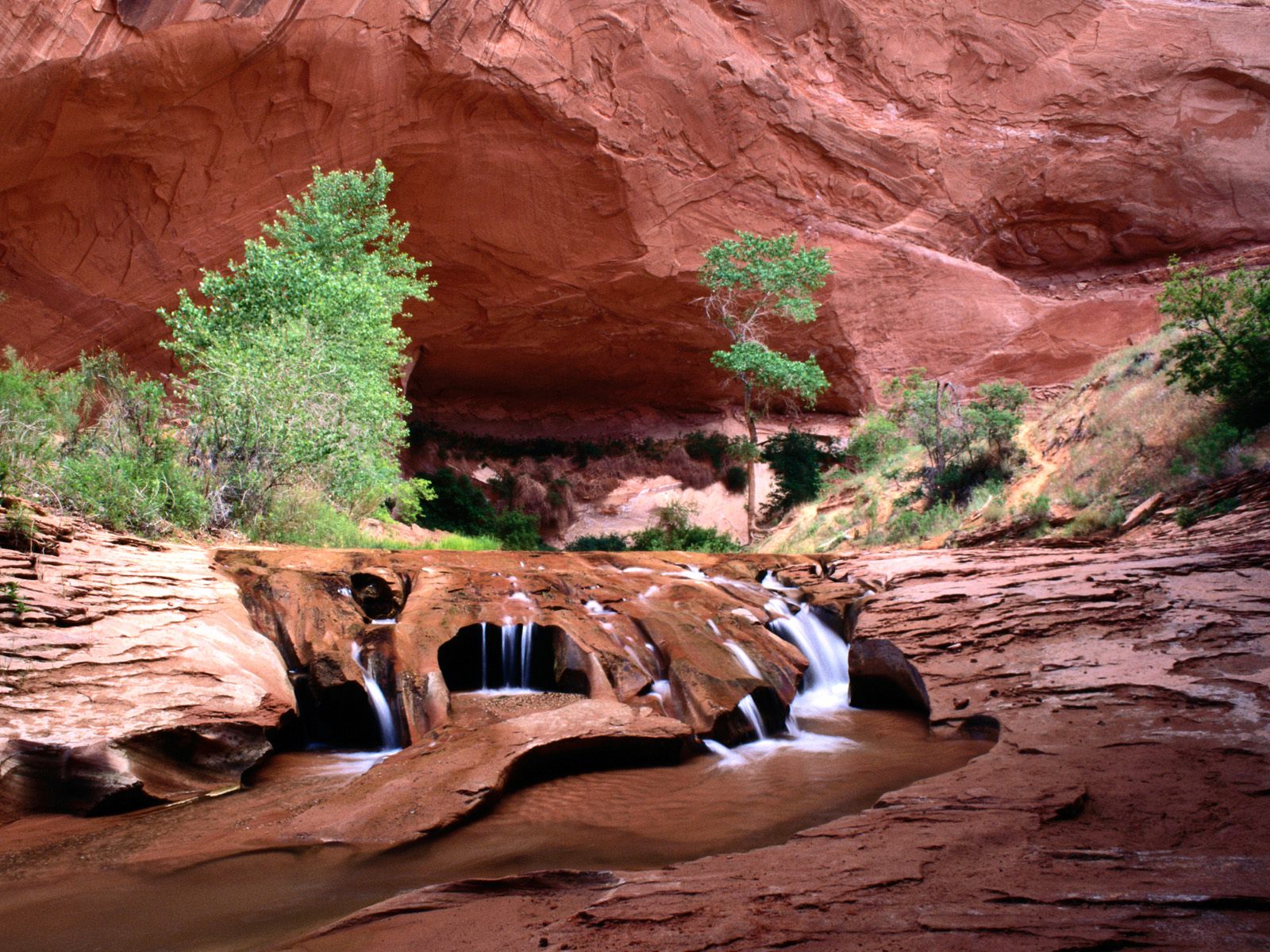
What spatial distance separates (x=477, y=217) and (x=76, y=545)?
604 inches

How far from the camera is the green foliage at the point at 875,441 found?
1877 centimetres

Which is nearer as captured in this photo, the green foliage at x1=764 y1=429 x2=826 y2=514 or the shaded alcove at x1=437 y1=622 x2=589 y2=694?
the shaded alcove at x1=437 y1=622 x2=589 y2=694

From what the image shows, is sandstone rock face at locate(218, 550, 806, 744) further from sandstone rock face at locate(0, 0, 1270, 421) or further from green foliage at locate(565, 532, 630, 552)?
green foliage at locate(565, 532, 630, 552)

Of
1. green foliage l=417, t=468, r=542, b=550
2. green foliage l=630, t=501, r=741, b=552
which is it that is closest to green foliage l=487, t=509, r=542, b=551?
green foliage l=417, t=468, r=542, b=550

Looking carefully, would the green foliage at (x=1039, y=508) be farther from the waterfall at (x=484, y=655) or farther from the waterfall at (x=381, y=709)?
the waterfall at (x=381, y=709)

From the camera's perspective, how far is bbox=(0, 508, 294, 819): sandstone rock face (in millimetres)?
3996

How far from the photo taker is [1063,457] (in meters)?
11.9

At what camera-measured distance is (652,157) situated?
1889cm

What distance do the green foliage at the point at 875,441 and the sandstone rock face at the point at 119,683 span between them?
1503 centimetres

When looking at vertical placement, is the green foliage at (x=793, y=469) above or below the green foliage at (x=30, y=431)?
below

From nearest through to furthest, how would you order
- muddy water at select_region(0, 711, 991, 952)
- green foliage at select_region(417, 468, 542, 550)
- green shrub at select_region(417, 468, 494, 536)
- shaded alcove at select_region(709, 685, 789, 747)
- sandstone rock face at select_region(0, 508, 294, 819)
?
muddy water at select_region(0, 711, 991, 952)
sandstone rock face at select_region(0, 508, 294, 819)
shaded alcove at select_region(709, 685, 789, 747)
green foliage at select_region(417, 468, 542, 550)
green shrub at select_region(417, 468, 494, 536)

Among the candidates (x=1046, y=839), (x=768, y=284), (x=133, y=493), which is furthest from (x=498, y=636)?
(x=768, y=284)

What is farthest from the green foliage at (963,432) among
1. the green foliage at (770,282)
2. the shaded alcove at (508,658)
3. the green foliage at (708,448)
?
the green foliage at (708,448)

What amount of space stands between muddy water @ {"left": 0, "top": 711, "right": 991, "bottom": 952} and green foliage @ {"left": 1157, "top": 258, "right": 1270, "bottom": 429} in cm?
630
